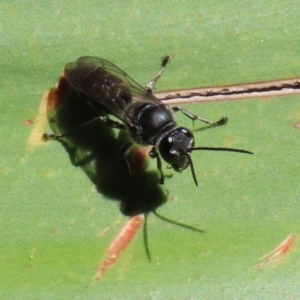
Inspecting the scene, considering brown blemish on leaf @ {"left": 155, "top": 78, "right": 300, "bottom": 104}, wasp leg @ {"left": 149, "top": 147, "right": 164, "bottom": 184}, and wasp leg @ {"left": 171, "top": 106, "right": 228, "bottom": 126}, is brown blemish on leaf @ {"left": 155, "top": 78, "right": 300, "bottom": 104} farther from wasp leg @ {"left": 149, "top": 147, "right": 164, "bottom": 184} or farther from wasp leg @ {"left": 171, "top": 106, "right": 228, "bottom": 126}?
wasp leg @ {"left": 149, "top": 147, "right": 164, "bottom": 184}

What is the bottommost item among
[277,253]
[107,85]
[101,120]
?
[277,253]

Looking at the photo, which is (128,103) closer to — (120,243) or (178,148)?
(178,148)

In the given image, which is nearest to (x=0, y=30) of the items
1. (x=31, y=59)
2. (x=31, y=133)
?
(x=31, y=59)

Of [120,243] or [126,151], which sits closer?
[120,243]

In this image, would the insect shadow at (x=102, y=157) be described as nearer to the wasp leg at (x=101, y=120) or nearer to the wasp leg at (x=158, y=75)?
the wasp leg at (x=101, y=120)

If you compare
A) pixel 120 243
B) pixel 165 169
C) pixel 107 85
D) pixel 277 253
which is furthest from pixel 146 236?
pixel 107 85

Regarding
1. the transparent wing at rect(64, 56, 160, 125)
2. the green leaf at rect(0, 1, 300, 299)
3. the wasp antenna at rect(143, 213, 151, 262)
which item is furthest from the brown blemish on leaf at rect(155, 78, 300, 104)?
the wasp antenna at rect(143, 213, 151, 262)

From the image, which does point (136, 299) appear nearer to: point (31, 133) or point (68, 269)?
point (68, 269)
